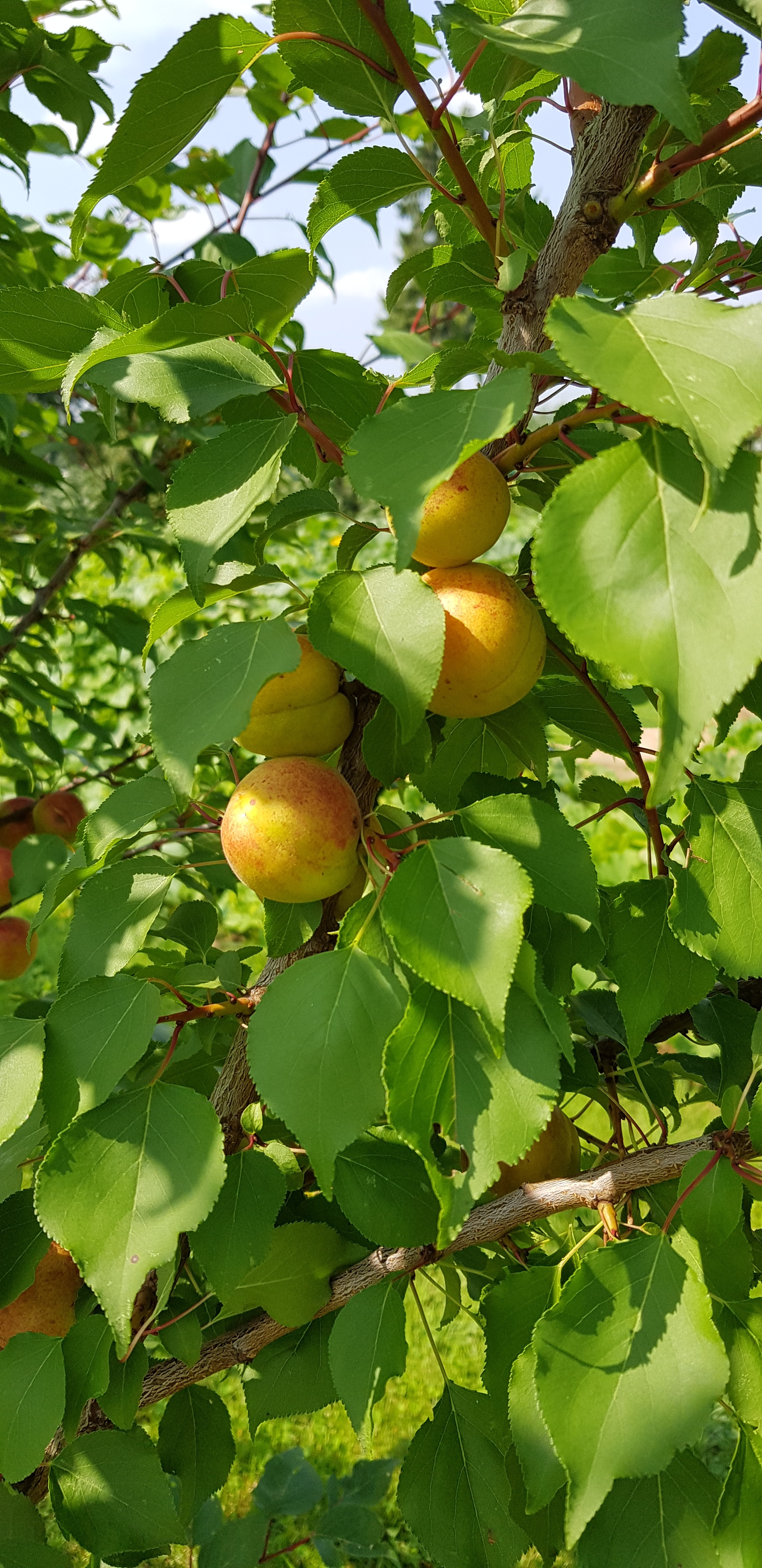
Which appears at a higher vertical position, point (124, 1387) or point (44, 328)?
point (44, 328)

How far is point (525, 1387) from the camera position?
2.26 ft

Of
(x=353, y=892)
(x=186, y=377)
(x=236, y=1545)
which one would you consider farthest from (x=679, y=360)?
(x=236, y=1545)

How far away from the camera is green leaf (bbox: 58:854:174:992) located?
732 mm

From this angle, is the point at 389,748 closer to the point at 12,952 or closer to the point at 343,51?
the point at 343,51

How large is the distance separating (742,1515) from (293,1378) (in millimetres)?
365

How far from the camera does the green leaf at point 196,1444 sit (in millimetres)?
943

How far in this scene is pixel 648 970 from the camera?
0.74 meters

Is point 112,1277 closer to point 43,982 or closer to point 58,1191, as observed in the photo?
point 58,1191

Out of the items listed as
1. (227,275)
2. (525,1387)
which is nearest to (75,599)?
(227,275)

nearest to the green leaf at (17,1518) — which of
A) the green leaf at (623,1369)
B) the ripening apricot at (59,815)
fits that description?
the green leaf at (623,1369)

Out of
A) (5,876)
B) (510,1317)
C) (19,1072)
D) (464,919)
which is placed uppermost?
(464,919)

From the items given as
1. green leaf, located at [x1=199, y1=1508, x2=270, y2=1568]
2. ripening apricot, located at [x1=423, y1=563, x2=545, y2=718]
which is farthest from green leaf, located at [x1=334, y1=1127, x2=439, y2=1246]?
green leaf, located at [x1=199, y1=1508, x2=270, y2=1568]

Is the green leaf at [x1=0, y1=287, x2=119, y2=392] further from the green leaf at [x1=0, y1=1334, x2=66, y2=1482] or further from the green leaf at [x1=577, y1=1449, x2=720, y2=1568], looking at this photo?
the green leaf at [x1=577, y1=1449, x2=720, y2=1568]

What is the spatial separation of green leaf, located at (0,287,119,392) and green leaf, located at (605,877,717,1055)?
0.52 meters
